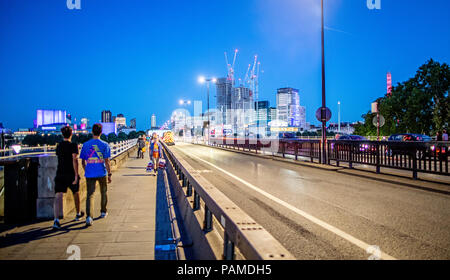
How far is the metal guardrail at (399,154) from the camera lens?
381 inches

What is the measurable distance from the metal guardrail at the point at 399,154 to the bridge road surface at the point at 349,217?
146 centimetres

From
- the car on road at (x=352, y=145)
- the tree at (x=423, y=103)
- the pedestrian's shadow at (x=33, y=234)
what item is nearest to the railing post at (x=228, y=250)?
the pedestrian's shadow at (x=33, y=234)

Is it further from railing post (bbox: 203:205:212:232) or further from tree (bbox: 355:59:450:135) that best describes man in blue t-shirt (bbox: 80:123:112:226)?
tree (bbox: 355:59:450:135)

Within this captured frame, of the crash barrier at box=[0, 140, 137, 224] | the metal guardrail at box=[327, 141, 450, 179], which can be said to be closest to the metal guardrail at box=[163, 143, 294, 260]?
the crash barrier at box=[0, 140, 137, 224]

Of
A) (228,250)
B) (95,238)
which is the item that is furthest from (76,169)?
(228,250)

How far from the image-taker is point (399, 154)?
37.0ft

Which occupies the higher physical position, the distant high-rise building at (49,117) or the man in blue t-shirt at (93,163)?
the distant high-rise building at (49,117)

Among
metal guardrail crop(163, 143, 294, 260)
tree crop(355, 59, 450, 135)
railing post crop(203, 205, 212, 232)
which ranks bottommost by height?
railing post crop(203, 205, 212, 232)

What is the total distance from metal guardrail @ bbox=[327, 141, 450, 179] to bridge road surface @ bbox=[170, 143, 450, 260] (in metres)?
1.46

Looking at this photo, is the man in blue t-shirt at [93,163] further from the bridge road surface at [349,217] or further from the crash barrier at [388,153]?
the crash barrier at [388,153]

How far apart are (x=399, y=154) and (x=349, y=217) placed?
665 centimetres

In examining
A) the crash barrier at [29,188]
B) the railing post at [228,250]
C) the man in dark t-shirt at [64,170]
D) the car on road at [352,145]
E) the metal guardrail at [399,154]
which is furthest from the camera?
the car on road at [352,145]

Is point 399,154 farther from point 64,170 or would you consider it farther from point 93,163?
point 64,170

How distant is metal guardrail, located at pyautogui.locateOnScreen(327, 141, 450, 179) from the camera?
9.68 meters
